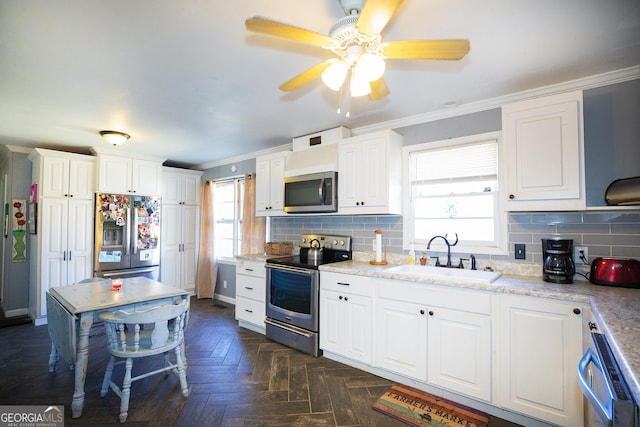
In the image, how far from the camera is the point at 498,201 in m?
2.71

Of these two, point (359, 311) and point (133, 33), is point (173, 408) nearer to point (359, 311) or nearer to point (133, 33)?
point (359, 311)

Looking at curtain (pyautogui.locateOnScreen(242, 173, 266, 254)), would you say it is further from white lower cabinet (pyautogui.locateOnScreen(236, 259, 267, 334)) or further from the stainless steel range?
the stainless steel range

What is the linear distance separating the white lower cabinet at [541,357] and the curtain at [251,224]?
324 cm

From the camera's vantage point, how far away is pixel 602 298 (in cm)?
172

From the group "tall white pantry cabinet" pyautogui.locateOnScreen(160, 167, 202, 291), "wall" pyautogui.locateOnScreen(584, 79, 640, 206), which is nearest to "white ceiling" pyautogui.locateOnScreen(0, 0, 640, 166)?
"wall" pyautogui.locateOnScreen(584, 79, 640, 206)

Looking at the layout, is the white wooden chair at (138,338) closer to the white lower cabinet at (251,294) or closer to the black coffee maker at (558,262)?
the white lower cabinet at (251,294)

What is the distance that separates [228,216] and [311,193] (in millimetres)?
2488

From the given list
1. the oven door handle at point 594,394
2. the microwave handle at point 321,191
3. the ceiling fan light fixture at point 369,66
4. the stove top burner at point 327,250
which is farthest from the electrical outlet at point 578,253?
the microwave handle at point 321,191

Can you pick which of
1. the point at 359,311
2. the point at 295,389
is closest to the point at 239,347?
the point at 295,389

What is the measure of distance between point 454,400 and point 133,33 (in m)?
3.32

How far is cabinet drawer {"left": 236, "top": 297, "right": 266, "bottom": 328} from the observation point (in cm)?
365

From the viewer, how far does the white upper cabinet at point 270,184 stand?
3.87 m

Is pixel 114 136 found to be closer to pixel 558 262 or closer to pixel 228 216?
pixel 228 216

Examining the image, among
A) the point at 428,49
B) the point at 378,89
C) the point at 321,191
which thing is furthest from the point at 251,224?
the point at 428,49
